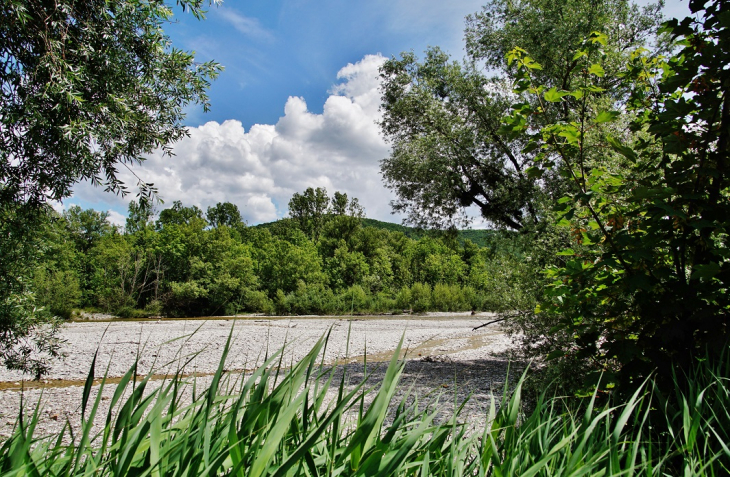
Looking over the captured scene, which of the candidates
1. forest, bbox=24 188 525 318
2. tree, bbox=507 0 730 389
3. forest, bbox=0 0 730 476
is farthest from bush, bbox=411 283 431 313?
tree, bbox=507 0 730 389

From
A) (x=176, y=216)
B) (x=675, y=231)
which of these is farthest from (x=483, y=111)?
(x=176, y=216)

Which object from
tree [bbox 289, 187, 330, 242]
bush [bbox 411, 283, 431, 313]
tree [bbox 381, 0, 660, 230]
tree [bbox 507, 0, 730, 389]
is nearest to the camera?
tree [bbox 507, 0, 730, 389]

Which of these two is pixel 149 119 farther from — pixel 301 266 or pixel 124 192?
pixel 301 266

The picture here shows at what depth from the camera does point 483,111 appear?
30.9ft

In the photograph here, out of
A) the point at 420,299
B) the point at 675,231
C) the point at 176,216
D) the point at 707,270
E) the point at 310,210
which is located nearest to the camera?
the point at 707,270

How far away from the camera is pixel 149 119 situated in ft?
15.0

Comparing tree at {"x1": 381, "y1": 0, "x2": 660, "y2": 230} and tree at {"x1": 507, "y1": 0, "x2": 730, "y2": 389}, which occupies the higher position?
tree at {"x1": 381, "y1": 0, "x2": 660, "y2": 230}

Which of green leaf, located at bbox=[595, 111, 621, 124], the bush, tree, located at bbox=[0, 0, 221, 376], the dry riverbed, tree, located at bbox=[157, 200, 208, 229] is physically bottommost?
the dry riverbed

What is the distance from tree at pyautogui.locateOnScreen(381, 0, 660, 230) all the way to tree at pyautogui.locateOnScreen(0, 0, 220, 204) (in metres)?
5.94

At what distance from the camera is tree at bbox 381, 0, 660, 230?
27.5ft

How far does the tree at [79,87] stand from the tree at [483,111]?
234 inches

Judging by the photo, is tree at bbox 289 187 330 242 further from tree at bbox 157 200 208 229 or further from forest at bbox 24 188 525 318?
tree at bbox 157 200 208 229

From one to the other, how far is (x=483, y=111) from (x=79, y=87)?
25.2ft

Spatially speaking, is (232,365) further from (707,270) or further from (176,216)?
(176,216)
